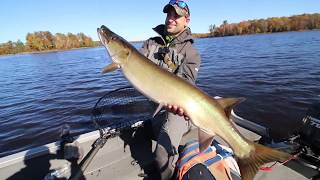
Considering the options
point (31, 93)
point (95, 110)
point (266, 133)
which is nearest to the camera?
point (95, 110)

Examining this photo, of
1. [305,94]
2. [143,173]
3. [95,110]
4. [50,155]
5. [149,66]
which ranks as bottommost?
[305,94]

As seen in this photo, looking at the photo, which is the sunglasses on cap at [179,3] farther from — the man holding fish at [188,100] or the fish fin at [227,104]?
the fish fin at [227,104]

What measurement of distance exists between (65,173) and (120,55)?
2467 millimetres

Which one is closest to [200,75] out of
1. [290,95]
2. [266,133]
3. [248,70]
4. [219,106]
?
[248,70]

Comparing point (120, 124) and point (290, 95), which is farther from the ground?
point (120, 124)

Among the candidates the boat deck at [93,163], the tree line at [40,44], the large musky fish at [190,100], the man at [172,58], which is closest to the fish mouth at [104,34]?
the large musky fish at [190,100]

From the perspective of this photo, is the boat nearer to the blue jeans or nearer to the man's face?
the blue jeans

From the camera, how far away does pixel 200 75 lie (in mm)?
18797

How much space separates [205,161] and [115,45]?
185 centimetres

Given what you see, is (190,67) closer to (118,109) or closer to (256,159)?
(256,159)

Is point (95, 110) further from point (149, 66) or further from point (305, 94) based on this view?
point (305, 94)

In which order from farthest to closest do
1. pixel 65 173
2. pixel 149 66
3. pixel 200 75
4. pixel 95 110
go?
pixel 200 75
pixel 95 110
pixel 65 173
pixel 149 66

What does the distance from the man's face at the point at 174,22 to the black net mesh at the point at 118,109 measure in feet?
4.06

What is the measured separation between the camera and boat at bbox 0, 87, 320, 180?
13.1 ft
